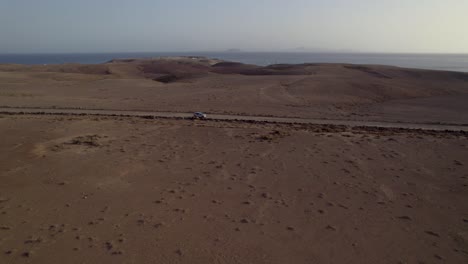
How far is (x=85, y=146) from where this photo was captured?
50.9 feet

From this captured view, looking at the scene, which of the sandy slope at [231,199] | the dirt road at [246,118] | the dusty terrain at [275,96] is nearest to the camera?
the sandy slope at [231,199]

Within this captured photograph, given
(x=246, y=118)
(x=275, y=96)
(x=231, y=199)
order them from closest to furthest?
(x=231, y=199), (x=246, y=118), (x=275, y=96)

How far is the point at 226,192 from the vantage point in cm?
1080

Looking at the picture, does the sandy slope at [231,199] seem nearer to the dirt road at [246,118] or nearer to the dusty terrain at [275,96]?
the dirt road at [246,118]

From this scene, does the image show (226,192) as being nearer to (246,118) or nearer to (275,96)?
(246,118)

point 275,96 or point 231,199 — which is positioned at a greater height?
point 275,96

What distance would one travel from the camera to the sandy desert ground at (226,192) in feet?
25.6

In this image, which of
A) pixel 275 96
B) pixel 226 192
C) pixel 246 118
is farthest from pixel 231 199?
pixel 275 96

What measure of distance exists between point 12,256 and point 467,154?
16420 mm

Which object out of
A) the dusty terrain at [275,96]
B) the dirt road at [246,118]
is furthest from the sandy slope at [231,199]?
the dusty terrain at [275,96]

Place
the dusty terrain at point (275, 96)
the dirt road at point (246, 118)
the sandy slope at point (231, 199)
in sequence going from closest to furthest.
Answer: the sandy slope at point (231, 199) < the dirt road at point (246, 118) < the dusty terrain at point (275, 96)

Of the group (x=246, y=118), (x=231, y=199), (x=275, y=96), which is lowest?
(x=231, y=199)

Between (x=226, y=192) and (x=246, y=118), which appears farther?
(x=246, y=118)

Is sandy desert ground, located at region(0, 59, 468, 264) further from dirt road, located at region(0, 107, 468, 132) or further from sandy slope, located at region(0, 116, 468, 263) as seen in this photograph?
dirt road, located at region(0, 107, 468, 132)
